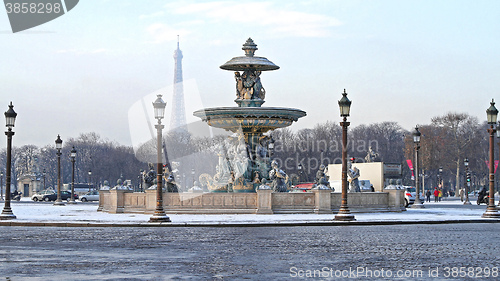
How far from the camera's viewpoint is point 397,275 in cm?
1209

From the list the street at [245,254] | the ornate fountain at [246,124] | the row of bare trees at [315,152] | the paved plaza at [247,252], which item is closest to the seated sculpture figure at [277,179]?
the ornate fountain at [246,124]

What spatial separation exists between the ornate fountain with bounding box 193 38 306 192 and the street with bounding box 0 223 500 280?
44.8 feet

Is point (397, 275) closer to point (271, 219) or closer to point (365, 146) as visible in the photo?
point (271, 219)

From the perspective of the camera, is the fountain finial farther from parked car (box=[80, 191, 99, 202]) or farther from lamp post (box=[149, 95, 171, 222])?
parked car (box=[80, 191, 99, 202])

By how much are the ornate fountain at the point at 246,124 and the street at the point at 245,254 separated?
13.7 m

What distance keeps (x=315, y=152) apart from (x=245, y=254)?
293 ft

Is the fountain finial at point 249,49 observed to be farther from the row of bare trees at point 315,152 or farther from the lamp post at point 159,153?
the row of bare trees at point 315,152

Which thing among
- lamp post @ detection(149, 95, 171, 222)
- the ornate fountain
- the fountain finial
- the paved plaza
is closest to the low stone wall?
the ornate fountain

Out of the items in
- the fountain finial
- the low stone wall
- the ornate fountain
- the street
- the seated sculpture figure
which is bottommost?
the street

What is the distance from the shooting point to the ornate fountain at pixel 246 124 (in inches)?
1457

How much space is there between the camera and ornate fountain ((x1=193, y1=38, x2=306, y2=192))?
37.0m

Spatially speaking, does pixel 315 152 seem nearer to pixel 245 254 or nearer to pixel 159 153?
pixel 159 153

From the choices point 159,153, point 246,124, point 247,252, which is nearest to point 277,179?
point 246,124

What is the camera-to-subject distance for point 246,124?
38.1 meters
